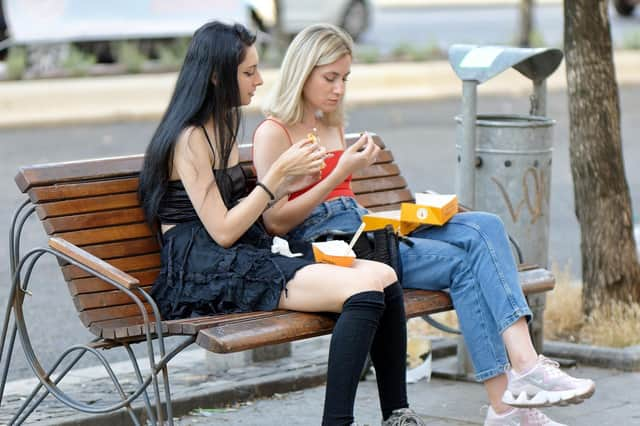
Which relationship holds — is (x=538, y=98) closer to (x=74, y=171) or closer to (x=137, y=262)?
(x=137, y=262)

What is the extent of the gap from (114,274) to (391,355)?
3.15 ft

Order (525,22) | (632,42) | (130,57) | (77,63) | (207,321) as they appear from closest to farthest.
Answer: (207,321), (77,63), (130,57), (525,22), (632,42)

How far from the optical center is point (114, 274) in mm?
Result: 3975

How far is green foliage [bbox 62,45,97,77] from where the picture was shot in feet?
51.3

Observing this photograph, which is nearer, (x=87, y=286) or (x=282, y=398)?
(x=87, y=286)

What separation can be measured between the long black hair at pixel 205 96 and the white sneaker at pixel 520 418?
1.23 m

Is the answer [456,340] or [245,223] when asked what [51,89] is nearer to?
[456,340]

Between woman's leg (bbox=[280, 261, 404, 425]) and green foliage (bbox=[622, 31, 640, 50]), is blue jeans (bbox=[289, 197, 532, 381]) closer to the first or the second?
woman's leg (bbox=[280, 261, 404, 425])

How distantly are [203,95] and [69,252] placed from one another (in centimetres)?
69

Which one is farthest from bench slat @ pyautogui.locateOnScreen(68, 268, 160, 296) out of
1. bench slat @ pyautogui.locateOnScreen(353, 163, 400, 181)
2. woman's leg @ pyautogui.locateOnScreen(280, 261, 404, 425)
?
bench slat @ pyautogui.locateOnScreen(353, 163, 400, 181)

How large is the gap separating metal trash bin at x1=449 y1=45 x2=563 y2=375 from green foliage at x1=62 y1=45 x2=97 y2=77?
10785mm

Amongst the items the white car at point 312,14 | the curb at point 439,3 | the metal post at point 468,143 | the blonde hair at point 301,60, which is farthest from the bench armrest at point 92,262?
the curb at point 439,3

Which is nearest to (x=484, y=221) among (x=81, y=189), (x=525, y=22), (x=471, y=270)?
(x=471, y=270)

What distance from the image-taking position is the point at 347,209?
15.7 ft
